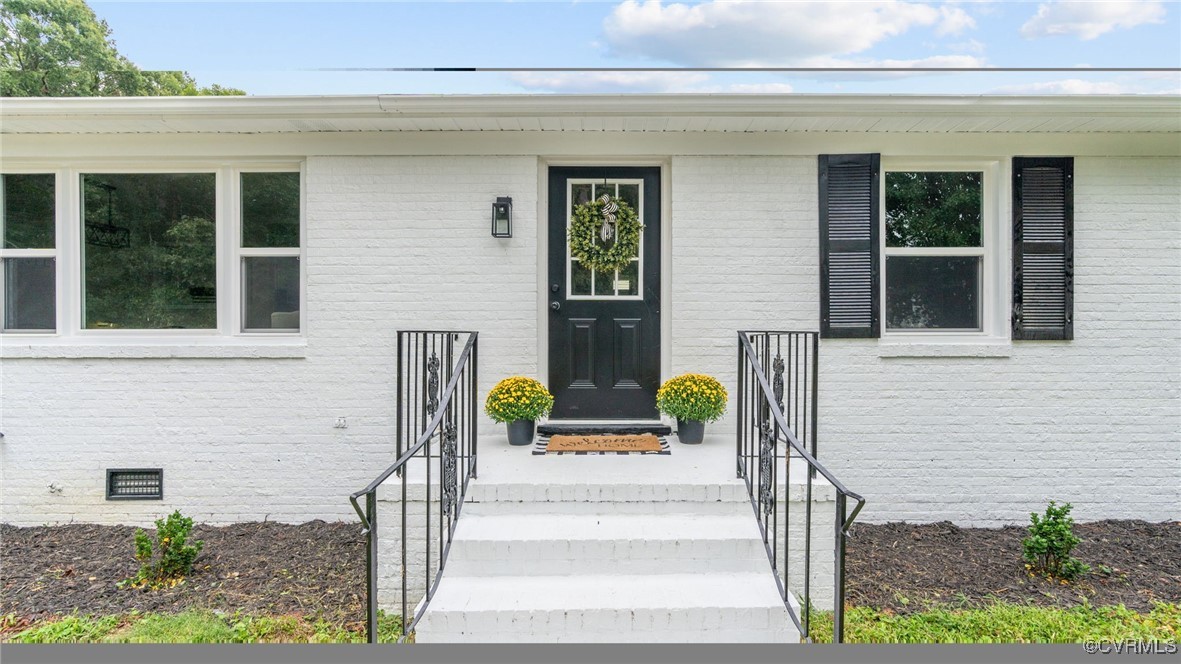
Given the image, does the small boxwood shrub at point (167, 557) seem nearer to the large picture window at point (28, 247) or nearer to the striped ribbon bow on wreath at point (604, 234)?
the large picture window at point (28, 247)

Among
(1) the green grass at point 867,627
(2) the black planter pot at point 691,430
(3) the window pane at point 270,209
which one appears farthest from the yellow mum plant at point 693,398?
(3) the window pane at point 270,209

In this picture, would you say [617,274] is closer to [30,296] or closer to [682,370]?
[682,370]

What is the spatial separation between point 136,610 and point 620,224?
377 centimetres

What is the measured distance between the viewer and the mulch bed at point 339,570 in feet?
11.0

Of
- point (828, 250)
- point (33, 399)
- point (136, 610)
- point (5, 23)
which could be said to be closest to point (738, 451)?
point (828, 250)

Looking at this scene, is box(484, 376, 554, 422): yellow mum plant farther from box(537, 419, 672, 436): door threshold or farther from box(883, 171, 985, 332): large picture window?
box(883, 171, 985, 332): large picture window

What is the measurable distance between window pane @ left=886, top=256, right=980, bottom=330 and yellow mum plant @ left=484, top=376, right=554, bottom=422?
106 inches

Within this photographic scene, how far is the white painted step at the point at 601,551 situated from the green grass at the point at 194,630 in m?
0.66

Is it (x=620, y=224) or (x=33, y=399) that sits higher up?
(x=620, y=224)

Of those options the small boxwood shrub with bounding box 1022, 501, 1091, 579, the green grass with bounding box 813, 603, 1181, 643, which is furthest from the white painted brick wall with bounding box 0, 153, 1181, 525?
the green grass with bounding box 813, 603, 1181, 643

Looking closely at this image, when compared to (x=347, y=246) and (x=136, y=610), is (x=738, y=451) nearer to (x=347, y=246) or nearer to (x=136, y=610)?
(x=347, y=246)

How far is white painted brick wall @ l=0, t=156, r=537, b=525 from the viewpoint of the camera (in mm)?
4406

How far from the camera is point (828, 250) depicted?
437cm

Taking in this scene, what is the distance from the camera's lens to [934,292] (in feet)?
14.9
